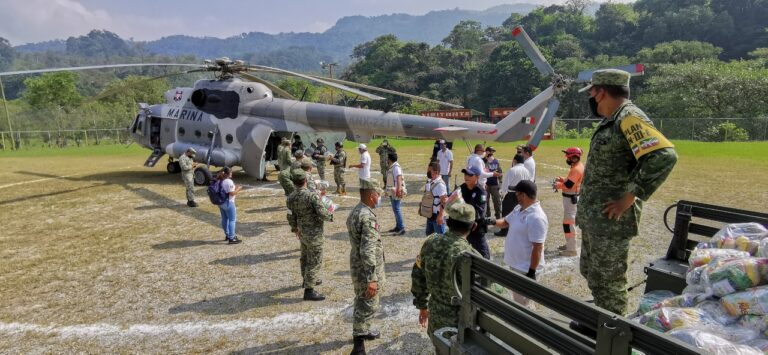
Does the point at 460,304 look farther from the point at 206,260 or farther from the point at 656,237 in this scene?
the point at 656,237

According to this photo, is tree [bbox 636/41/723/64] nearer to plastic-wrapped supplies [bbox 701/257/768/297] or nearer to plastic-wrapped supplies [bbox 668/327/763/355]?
plastic-wrapped supplies [bbox 701/257/768/297]

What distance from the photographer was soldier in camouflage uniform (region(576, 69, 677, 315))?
287 centimetres

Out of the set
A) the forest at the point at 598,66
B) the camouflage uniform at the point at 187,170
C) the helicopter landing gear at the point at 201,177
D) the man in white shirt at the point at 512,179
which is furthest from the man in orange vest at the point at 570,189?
the forest at the point at 598,66

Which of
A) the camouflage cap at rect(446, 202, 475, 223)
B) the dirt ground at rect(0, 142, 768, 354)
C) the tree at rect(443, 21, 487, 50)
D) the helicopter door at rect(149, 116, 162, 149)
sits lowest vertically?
the dirt ground at rect(0, 142, 768, 354)

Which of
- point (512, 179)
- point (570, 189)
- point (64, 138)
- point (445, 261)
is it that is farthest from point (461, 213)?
point (64, 138)

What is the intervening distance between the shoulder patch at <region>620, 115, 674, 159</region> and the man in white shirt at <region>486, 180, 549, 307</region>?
1.33 m

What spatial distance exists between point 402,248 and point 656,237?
15.8ft

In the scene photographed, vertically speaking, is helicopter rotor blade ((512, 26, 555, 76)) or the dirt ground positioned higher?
helicopter rotor blade ((512, 26, 555, 76))

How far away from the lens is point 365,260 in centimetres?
417

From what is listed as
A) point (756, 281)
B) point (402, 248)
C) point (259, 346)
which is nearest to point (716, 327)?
point (756, 281)

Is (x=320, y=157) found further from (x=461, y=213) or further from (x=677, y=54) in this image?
(x=677, y=54)

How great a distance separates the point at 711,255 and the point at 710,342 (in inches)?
36.6

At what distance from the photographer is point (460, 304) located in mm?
2791

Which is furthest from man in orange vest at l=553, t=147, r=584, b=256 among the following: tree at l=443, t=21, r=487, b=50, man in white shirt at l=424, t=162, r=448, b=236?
tree at l=443, t=21, r=487, b=50
